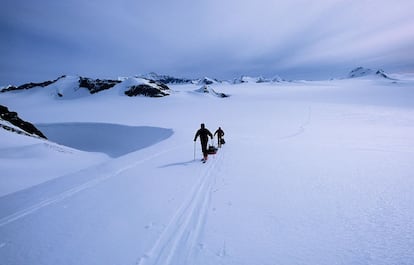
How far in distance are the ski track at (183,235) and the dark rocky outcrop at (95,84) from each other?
5806 centimetres

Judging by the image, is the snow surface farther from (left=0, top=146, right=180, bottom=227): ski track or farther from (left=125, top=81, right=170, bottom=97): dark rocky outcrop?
(left=125, top=81, right=170, bottom=97): dark rocky outcrop

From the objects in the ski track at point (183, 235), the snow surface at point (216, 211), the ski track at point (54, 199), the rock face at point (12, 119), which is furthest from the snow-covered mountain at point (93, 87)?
the ski track at point (183, 235)

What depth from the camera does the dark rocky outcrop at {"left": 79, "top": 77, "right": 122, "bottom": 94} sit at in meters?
55.8

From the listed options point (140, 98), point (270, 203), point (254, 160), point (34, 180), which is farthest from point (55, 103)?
point (270, 203)

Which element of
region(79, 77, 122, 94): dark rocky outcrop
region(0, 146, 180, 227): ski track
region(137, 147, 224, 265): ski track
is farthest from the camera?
region(79, 77, 122, 94): dark rocky outcrop

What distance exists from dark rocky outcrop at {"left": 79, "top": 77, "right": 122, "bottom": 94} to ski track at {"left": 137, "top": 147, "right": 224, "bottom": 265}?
58058mm

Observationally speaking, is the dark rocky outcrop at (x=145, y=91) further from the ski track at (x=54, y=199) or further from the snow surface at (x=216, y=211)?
the ski track at (x=54, y=199)

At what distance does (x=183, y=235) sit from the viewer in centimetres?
434

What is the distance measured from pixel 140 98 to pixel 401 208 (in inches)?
1903

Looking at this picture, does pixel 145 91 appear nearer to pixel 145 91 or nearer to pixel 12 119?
pixel 145 91

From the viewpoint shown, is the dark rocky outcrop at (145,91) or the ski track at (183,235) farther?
the dark rocky outcrop at (145,91)

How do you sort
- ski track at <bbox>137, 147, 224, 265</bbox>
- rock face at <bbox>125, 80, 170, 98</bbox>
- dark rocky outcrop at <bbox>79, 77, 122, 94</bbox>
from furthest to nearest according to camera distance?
dark rocky outcrop at <bbox>79, 77, 122, 94</bbox> → rock face at <bbox>125, 80, 170, 98</bbox> → ski track at <bbox>137, 147, 224, 265</bbox>

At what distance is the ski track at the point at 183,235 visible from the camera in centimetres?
372

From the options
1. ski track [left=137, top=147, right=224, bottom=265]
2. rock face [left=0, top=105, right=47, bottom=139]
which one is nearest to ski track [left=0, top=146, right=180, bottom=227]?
ski track [left=137, top=147, right=224, bottom=265]
